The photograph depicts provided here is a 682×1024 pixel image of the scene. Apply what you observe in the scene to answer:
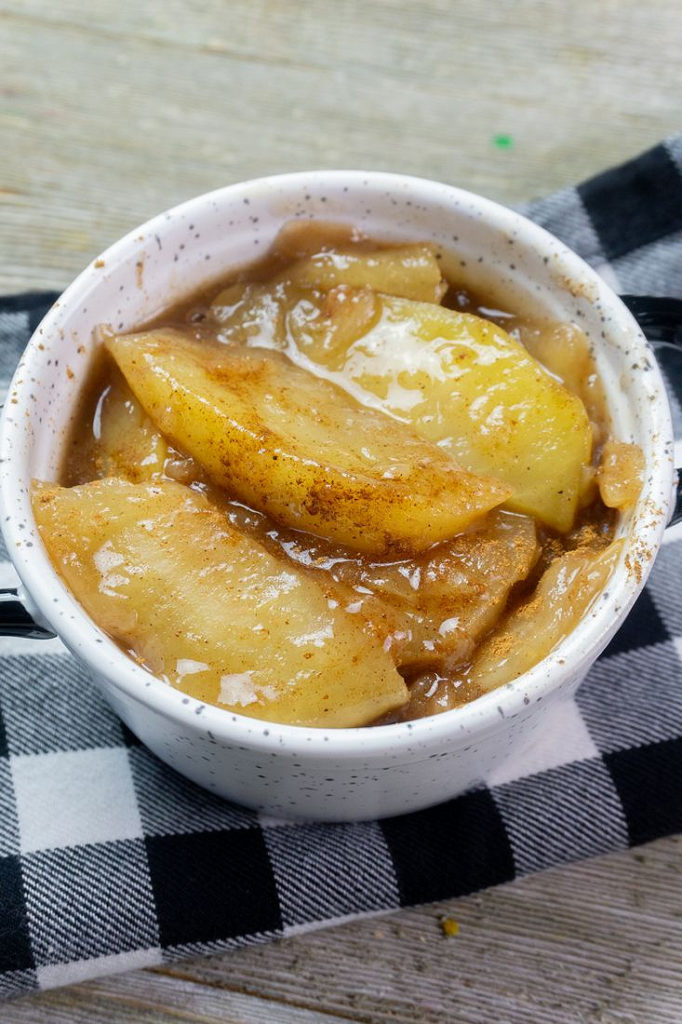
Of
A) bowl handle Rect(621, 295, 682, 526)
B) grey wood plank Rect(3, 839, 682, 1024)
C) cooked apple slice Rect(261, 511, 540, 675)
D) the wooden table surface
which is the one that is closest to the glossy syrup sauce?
cooked apple slice Rect(261, 511, 540, 675)

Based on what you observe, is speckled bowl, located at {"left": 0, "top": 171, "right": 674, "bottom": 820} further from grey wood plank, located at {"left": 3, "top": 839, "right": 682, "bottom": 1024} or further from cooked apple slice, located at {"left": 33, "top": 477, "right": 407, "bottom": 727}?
grey wood plank, located at {"left": 3, "top": 839, "right": 682, "bottom": 1024}

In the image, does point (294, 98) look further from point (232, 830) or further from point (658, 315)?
point (232, 830)

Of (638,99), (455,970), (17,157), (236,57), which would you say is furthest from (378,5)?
(455,970)

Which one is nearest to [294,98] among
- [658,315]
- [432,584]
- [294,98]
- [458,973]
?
[294,98]

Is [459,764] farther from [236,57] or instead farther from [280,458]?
[236,57]

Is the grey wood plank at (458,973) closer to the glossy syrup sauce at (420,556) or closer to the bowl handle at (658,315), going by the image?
the glossy syrup sauce at (420,556)

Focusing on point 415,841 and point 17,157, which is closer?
point 415,841
